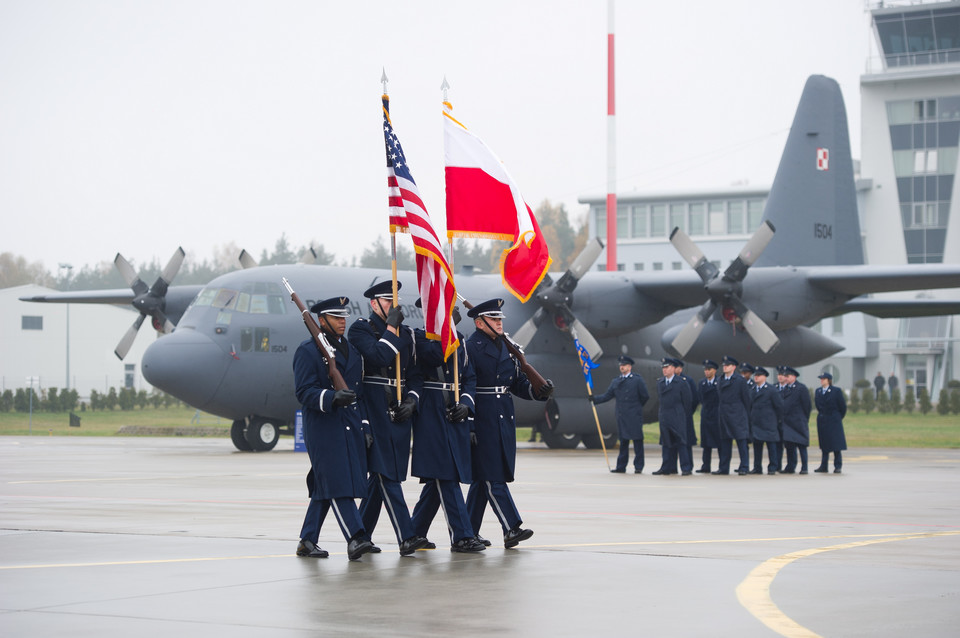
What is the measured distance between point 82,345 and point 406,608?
60.2m

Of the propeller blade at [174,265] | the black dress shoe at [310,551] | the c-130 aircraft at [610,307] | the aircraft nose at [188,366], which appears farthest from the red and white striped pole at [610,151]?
the black dress shoe at [310,551]

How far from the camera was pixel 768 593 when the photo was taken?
20.5ft

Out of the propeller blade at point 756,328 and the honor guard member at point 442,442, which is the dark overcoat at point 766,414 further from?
the honor guard member at point 442,442

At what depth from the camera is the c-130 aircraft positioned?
70.8ft

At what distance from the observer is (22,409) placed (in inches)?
1818

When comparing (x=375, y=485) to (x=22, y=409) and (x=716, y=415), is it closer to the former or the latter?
(x=716, y=415)

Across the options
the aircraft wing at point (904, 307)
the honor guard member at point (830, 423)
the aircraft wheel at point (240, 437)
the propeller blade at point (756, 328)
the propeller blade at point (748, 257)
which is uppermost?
the propeller blade at point (748, 257)

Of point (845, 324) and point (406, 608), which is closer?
point (406, 608)

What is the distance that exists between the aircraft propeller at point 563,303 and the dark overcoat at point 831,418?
5.83 meters

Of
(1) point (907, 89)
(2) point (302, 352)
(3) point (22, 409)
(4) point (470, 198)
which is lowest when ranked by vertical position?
(3) point (22, 409)

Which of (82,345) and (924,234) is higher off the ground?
(924,234)

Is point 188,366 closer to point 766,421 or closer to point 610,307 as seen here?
point 610,307

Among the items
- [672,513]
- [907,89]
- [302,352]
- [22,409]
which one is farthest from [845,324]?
[302,352]

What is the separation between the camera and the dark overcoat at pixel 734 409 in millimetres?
17766
